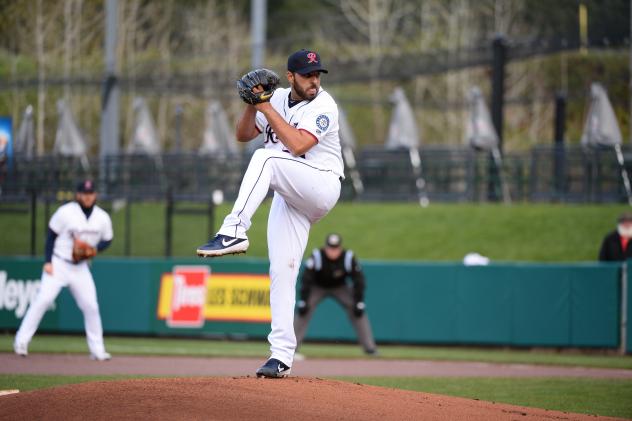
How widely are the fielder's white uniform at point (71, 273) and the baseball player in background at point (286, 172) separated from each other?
6.48m

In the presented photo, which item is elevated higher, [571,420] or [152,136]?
[152,136]

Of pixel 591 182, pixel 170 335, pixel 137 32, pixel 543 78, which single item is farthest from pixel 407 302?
pixel 137 32

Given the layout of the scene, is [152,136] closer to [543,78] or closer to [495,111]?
[495,111]

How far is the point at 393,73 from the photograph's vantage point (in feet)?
108

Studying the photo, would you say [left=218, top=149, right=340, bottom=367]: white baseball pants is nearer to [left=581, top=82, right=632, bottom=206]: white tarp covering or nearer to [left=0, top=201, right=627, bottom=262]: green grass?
[left=0, top=201, right=627, bottom=262]: green grass

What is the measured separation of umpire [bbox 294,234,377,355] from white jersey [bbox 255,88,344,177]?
8459 millimetres

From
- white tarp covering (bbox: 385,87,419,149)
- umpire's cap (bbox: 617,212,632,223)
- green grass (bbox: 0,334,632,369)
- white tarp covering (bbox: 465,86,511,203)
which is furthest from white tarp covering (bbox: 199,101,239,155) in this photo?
umpire's cap (bbox: 617,212,632,223)

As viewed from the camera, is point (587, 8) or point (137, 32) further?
point (137, 32)

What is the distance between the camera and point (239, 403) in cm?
724

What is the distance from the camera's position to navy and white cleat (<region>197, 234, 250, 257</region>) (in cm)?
767

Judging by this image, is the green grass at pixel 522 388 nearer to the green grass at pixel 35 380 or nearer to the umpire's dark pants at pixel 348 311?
the green grass at pixel 35 380

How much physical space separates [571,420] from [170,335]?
13058mm

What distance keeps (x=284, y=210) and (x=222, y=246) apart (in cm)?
91

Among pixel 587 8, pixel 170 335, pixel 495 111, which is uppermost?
pixel 587 8
